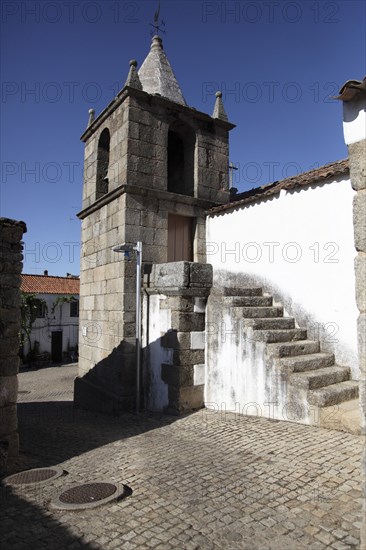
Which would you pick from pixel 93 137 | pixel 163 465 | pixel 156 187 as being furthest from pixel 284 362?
pixel 93 137

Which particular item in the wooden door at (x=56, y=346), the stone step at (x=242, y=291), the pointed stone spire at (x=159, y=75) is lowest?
the wooden door at (x=56, y=346)

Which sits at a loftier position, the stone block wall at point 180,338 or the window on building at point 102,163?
the window on building at point 102,163

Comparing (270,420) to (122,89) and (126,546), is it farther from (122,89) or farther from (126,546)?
(122,89)

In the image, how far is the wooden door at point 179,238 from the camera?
995cm

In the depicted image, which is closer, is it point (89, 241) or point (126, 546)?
point (126, 546)

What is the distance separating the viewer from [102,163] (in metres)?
11.1

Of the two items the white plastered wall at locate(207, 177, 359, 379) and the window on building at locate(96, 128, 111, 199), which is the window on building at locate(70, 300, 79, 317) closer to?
the window on building at locate(96, 128, 111, 199)

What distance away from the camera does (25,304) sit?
2712 cm

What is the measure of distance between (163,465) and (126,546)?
167cm

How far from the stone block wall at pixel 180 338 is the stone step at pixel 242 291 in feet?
1.24

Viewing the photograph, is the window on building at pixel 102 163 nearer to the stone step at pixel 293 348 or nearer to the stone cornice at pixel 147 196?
the stone cornice at pixel 147 196

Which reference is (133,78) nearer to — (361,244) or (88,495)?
(361,244)

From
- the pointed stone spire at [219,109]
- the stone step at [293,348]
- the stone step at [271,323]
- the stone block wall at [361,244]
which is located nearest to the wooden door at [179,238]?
the pointed stone spire at [219,109]

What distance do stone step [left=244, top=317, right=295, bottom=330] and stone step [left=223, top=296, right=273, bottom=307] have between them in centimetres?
48
